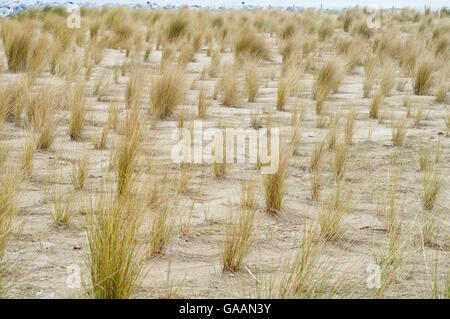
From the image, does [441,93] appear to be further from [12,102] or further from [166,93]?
Answer: [12,102]

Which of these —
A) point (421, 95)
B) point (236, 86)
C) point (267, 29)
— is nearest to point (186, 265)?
point (236, 86)

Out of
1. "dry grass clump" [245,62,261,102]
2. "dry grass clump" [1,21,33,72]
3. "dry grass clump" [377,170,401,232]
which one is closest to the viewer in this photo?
"dry grass clump" [377,170,401,232]

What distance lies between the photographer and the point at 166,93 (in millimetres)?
5645

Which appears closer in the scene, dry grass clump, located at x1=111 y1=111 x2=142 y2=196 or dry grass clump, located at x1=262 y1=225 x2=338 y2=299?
dry grass clump, located at x1=262 y1=225 x2=338 y2=299

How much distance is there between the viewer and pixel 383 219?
3.15 meters

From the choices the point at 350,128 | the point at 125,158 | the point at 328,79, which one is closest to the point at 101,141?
the point at 125,158

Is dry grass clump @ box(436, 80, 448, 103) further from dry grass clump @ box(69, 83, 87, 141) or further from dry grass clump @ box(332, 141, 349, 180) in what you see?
dry grass clump @ box(69, 83, 87, 141)

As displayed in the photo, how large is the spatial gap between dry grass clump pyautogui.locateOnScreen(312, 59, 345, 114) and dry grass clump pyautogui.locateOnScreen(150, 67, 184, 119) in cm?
162

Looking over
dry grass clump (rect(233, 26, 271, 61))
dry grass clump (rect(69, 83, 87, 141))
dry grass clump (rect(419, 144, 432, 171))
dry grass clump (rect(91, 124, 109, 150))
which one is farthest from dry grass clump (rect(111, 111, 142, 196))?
dry grass clump (rect(233, 26, 271, 61))

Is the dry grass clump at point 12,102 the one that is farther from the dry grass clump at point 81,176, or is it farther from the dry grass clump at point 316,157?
→ the dry grass clump at point 316,157

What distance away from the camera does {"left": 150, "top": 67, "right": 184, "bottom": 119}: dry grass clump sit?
18.0ft

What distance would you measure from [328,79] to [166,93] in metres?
2.37
